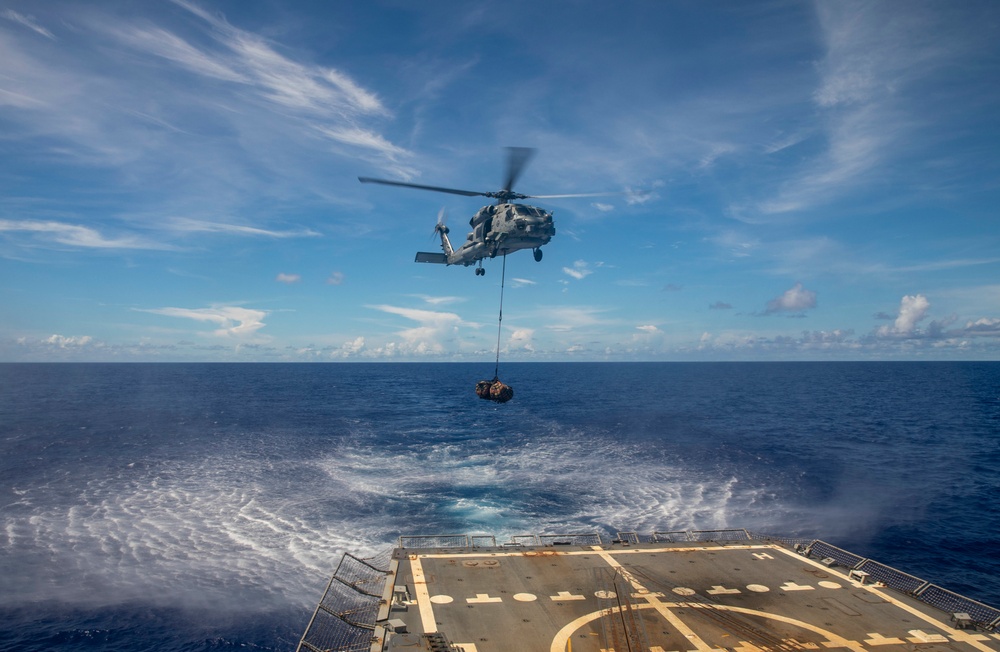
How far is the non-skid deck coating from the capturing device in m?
23.2

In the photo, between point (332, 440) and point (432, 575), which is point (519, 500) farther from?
point (332, 440)

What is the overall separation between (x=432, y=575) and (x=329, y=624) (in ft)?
22.0

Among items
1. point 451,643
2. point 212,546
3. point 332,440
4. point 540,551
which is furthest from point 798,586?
point 332,440

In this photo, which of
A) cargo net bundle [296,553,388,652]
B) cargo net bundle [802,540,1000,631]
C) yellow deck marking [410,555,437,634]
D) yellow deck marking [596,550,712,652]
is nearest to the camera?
yellow deck marking [596,550,712,652]

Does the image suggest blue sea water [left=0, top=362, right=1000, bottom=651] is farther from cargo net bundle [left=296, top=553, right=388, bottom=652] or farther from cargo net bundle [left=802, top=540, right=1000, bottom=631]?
cargo net bundle [left=802, top=540, right=1000, bottom=631]

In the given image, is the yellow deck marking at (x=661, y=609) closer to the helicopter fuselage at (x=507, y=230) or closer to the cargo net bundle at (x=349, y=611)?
the cargo net bundle at (x=349, y=611)

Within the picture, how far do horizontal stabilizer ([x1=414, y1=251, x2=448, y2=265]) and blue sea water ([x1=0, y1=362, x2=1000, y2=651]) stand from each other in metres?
23.0

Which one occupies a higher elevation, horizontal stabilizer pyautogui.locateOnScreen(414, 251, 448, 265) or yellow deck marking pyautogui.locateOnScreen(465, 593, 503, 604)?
horizontal stabilizer pyautogui.locateOnScreen(414, 251, 448, 265)

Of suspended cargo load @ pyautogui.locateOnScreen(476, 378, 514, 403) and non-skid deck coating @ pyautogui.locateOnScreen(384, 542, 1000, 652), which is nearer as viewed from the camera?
non-skid deck coating @ pyautogui.locateOnScreen(384, 542, 1000, 652)

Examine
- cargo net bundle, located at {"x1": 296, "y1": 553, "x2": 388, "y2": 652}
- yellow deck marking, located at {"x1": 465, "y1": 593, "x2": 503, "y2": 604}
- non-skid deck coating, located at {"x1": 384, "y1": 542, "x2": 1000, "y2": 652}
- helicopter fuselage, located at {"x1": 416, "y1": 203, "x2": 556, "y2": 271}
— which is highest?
helicopter fuselage, located at {"x1": 416, "y1": 203, "x2": 556, "y2": 271}

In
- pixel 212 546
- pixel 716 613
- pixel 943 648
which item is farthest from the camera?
pixel 212 546

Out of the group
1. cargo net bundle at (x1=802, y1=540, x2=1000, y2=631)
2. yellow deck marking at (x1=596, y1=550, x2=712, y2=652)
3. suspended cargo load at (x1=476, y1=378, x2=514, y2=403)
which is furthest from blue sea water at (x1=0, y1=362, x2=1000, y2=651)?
yellow deck marking at (x1=596, y1=550, x2=712, y2=652)

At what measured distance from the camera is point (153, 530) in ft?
147

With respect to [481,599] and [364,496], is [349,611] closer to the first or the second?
[481,599]
